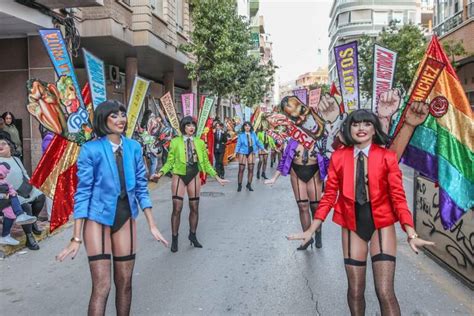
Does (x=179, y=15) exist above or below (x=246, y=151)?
above

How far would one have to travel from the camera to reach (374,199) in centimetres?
354

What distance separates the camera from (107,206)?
3.53 meters

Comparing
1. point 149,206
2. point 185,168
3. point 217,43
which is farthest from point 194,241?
point 217,43

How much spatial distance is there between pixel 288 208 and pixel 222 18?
10.2 meters

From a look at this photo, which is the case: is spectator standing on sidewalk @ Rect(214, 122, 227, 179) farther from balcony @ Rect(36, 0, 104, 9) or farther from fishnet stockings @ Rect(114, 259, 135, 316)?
fishnet stockings @ Rect(114, 259, 135, 316)

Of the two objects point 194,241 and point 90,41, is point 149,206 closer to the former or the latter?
point 194,241

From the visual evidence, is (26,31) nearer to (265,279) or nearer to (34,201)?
(34,201)

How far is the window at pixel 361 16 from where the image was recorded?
69875 mm

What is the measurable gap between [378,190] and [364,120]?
526mm

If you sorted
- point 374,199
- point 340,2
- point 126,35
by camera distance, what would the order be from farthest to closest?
point 340,2
point 126,35
point 374,199

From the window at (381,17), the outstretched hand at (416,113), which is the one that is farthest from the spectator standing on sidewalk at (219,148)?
the window at (381,17)

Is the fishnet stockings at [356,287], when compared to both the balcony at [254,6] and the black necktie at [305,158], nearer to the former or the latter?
the black necktie at [305,158]

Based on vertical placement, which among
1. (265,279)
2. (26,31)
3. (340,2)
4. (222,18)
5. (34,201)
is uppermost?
(340,2)

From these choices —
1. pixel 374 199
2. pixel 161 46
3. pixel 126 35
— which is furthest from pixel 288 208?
pixel 161 46
